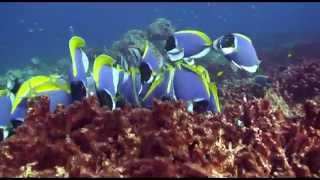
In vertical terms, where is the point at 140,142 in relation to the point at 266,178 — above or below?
above

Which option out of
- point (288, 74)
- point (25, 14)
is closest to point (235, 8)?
point (25, 14)

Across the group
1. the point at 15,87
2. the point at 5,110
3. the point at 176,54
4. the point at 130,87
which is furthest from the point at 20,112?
the point at 176,54

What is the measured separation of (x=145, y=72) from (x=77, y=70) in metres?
0.72

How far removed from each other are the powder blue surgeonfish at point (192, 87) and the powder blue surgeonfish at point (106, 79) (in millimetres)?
602

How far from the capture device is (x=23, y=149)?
12.2 ft

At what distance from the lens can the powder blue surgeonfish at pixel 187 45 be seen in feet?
17.2

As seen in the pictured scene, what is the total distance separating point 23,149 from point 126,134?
2.83ft

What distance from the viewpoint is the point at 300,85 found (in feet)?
27.7

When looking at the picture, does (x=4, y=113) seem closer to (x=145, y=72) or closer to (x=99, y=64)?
(x=99, y=64)

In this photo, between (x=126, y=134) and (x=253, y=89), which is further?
(x=253, y=89)

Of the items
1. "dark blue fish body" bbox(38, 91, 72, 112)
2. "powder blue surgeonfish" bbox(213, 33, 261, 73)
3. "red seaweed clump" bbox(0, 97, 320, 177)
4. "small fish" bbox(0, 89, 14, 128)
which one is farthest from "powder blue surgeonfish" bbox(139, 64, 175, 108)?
"small fish" bbox(0, 89, 14, 128)

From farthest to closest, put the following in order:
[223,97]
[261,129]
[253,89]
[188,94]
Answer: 1. [253,89]
2. [223,97]
3. [188,94]
4. [261,129]

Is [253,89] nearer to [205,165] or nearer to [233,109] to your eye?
[233,109]

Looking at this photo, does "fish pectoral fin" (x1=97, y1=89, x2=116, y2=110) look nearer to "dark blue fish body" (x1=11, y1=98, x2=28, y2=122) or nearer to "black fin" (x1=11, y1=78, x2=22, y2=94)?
"dark blue fish body" (x1=11, y1=98, x2=28, y2=122)
